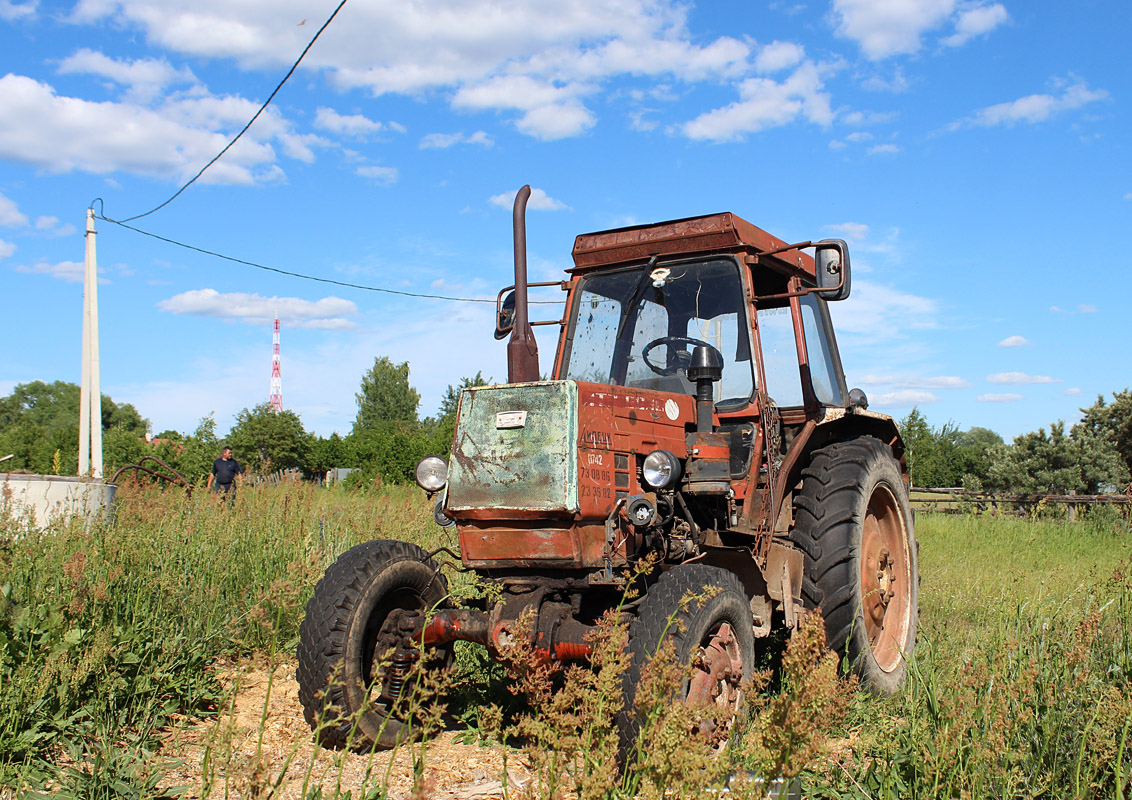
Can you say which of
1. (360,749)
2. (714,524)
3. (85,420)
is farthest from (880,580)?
(85,420)

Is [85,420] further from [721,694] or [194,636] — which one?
[721,694]

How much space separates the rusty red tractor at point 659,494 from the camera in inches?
142

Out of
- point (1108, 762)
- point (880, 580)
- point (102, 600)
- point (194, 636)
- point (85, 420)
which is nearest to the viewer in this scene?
point (1108, 762)

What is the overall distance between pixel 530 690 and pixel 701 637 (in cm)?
105

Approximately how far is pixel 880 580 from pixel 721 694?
6.93ft

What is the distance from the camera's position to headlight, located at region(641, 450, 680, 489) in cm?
371

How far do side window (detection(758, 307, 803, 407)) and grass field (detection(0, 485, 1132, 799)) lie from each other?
58.4 inches

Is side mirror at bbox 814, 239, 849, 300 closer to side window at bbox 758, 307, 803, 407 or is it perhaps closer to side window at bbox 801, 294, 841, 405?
side window at bbox 758, 307, 803, 407

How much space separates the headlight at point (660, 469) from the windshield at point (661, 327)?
2.84 feet

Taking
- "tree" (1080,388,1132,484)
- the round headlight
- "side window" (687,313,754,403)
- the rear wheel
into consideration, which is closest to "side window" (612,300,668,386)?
"side window" (687,313,754,403)

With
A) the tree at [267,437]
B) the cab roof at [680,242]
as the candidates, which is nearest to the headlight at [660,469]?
the cab roof at [680,242]

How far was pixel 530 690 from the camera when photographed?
97.4 inches

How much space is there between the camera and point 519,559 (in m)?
3.71

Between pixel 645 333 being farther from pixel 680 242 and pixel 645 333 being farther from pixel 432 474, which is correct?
pixel 432 474
